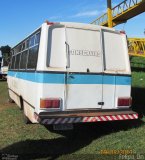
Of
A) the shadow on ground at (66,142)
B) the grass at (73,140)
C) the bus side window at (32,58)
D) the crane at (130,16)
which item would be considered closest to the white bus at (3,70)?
the crane at (130,16)

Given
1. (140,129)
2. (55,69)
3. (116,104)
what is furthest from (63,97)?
(140,129)

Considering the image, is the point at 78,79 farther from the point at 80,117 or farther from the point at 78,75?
the point at 80,117

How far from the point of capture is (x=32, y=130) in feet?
33.1

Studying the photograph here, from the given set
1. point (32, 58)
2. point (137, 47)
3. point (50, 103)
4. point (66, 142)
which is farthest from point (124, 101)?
point (137, 47)

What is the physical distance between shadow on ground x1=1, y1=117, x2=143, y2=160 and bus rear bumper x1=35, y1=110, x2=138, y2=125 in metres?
0.54

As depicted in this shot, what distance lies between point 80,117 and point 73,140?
29.7 inches

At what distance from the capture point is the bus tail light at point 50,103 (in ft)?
27.7

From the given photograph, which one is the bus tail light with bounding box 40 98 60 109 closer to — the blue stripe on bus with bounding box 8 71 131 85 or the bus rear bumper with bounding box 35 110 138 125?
the bus rear bumper with bounding box 35 110 138 125

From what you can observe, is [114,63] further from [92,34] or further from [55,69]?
[55,69]

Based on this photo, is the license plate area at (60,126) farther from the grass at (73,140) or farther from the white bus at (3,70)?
the white bus at (3,70)

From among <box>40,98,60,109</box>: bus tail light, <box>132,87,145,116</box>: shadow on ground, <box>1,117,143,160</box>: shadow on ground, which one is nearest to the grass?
<box>1,117,143,160</box>: shadow on ground

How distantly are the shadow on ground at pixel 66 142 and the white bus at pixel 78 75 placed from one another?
20.2 inches

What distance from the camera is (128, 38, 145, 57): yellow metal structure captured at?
30.1m

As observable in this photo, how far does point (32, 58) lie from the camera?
9734 millimetres
